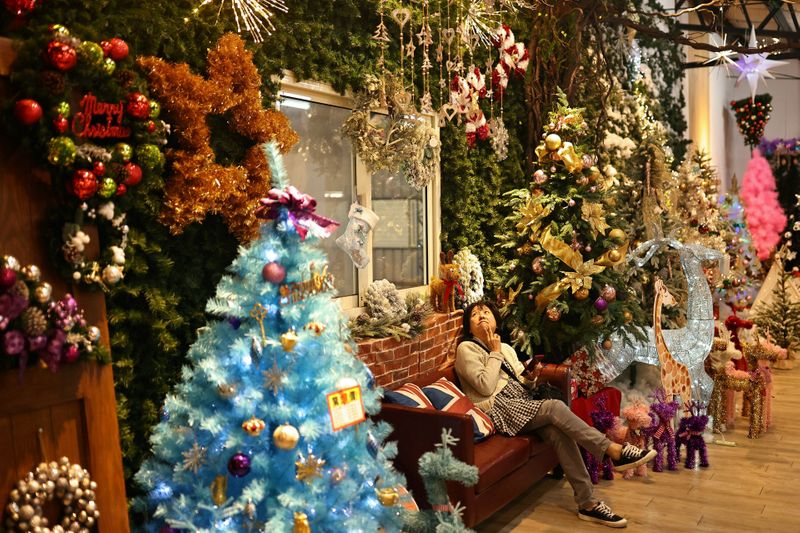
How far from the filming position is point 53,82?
2.40 m

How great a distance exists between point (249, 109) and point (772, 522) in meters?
3.41

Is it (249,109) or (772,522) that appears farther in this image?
(772,522)

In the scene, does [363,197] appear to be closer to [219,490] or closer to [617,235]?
[617,235]

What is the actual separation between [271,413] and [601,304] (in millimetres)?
3312

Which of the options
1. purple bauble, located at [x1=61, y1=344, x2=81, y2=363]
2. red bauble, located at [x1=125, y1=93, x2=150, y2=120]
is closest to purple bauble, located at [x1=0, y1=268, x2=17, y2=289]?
purple bauble, located at [x1=61, y1=344, x2=81, y2=363]

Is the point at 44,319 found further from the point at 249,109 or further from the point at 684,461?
the point at 684,461

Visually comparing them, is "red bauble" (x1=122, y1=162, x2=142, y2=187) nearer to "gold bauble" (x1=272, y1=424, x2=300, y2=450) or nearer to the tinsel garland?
the tinsel garland

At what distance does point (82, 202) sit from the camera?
2.52 m

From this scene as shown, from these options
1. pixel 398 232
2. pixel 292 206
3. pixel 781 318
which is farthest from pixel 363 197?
pixel 781 318

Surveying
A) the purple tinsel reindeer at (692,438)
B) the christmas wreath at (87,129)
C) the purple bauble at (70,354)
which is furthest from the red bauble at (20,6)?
the purple tinsel reindeer at (692,438)

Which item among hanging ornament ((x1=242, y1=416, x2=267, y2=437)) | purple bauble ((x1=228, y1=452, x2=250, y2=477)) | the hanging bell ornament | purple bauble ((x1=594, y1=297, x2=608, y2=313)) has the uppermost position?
the hanging bell ornament

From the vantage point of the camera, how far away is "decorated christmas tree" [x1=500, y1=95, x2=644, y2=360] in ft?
17.7

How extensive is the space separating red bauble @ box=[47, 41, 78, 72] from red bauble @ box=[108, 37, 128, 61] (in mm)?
212

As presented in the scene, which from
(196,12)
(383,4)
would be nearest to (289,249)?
(196,12)
